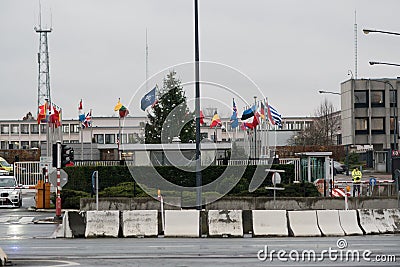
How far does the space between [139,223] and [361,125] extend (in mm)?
70608

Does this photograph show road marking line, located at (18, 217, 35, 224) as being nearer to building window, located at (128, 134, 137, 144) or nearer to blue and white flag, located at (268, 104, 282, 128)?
blue and white flag, located at (268, 104, 282, 128)

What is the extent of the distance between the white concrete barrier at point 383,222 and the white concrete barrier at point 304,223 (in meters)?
2.07

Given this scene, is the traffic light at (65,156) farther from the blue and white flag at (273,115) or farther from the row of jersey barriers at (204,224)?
the blue and white flag at (273,115)

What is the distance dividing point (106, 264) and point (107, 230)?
840 centimetres

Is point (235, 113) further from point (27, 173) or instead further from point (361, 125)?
point (361, 125)

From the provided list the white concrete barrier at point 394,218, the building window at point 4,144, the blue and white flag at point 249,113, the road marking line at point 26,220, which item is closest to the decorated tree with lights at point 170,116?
the blue and white flag at point 249,113

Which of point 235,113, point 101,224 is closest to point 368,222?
point 101,224

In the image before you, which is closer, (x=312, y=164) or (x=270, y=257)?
(x=270, y=257)

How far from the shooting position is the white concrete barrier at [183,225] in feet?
82.7

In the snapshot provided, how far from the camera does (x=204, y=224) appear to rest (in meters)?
25.4

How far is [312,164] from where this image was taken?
47.8 metres

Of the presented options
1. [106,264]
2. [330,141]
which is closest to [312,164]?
[106,264]

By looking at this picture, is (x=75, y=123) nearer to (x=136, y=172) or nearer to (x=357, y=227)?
(x=136, y=172)

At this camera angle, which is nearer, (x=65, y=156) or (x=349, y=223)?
(x=349, y=223)
